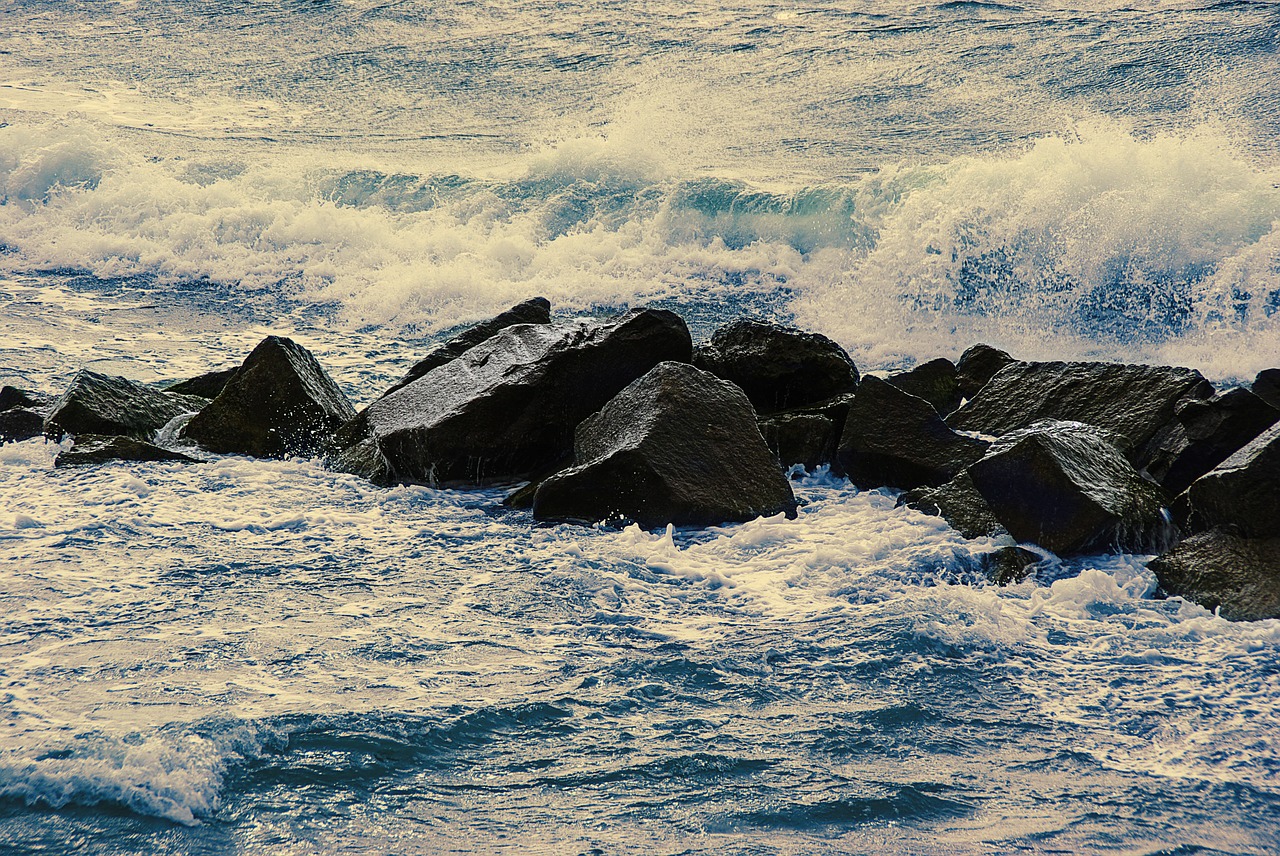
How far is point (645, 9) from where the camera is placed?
20.2 meters

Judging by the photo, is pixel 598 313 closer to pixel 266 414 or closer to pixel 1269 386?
pixel 266 414

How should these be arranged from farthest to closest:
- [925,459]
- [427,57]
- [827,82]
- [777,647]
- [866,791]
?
[427,57] < [827,82] < [925,459] < [777,647] < [866,791]

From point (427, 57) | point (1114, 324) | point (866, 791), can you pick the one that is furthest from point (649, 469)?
point (427, 57)

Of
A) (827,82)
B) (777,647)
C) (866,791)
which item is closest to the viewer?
(866,791)

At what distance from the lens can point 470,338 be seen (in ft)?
23.5

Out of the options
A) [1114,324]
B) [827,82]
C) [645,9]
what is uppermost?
[645,9]

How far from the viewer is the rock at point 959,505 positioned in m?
4.88

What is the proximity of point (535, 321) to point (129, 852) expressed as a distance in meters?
5.07

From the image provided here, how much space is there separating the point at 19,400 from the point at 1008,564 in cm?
580

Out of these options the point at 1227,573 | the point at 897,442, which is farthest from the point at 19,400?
the point at 1227,573

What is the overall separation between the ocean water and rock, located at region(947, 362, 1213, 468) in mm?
991

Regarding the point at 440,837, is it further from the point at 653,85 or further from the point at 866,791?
the point at 653,85

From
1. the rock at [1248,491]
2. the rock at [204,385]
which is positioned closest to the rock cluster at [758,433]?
the rock at [1248,491]

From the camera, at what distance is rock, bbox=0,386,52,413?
6.74 meters
